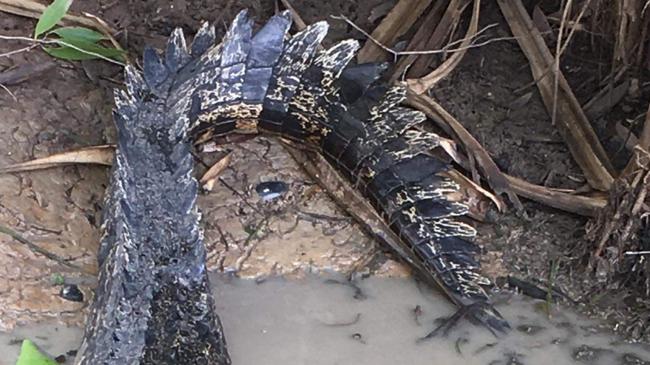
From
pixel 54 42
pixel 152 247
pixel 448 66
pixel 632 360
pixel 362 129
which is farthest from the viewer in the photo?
pixel 448 66

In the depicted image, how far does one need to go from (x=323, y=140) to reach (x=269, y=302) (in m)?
0.38

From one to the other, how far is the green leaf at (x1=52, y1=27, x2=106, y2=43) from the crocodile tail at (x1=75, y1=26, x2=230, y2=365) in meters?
0.30

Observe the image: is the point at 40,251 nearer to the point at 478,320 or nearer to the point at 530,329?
the point at 478,320

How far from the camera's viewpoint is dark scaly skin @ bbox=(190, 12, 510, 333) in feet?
6.91

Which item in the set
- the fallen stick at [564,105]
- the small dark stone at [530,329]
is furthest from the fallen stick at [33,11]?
the small dark stone at [530,329]

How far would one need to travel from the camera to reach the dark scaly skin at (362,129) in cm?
211

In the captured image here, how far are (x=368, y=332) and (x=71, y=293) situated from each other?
60 cm

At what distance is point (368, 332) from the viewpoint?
2084 mm

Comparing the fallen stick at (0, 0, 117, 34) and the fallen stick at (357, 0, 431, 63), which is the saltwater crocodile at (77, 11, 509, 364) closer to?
the fallen stick at (357, 0, 431, 63)

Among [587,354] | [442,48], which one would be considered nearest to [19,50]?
[442,48]

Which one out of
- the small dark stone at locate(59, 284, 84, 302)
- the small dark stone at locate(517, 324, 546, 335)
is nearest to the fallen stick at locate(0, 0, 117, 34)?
the small dark stone at locate(59, 284, 84, 302)

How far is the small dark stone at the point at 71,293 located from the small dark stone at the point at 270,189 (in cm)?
46

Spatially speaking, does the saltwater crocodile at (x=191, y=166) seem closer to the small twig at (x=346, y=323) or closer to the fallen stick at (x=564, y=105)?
the small twig at (x=346, y=323)

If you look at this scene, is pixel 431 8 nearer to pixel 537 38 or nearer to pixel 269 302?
pixel 537 38
